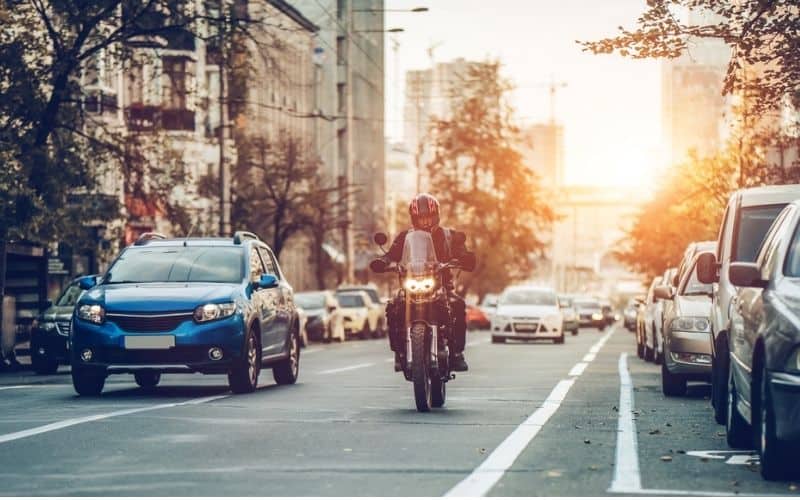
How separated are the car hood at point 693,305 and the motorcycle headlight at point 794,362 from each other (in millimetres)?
9945

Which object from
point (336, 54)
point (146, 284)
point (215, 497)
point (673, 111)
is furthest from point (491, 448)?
point (673, 111)

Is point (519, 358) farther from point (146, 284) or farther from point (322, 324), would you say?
point (322, 324)

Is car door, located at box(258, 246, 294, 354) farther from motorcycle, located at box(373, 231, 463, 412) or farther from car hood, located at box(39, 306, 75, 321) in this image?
car hood, located at box(39, 306, 75, 321)

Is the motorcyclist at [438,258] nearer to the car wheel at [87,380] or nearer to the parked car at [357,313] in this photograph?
the car wheel at [87,380]

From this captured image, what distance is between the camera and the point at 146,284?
19.2 m

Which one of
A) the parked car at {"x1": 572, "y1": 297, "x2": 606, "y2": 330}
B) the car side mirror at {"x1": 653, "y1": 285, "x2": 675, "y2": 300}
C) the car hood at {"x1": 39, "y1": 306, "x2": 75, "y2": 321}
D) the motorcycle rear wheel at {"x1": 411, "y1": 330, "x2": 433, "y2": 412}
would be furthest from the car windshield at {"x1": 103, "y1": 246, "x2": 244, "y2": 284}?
the parked car at {"x1": 572, "y1": 297, "x2": 606, "y2": 330}

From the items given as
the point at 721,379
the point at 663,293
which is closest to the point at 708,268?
the point at 721,379

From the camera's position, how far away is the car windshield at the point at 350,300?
56.5m

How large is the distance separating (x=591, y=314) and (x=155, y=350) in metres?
73.2

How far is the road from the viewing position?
9.86 meters

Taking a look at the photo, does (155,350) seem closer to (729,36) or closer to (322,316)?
(729,36)

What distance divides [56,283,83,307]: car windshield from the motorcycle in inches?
545

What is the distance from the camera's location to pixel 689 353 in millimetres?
19609

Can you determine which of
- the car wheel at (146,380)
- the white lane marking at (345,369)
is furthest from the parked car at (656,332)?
the car wheel at (146,380)
